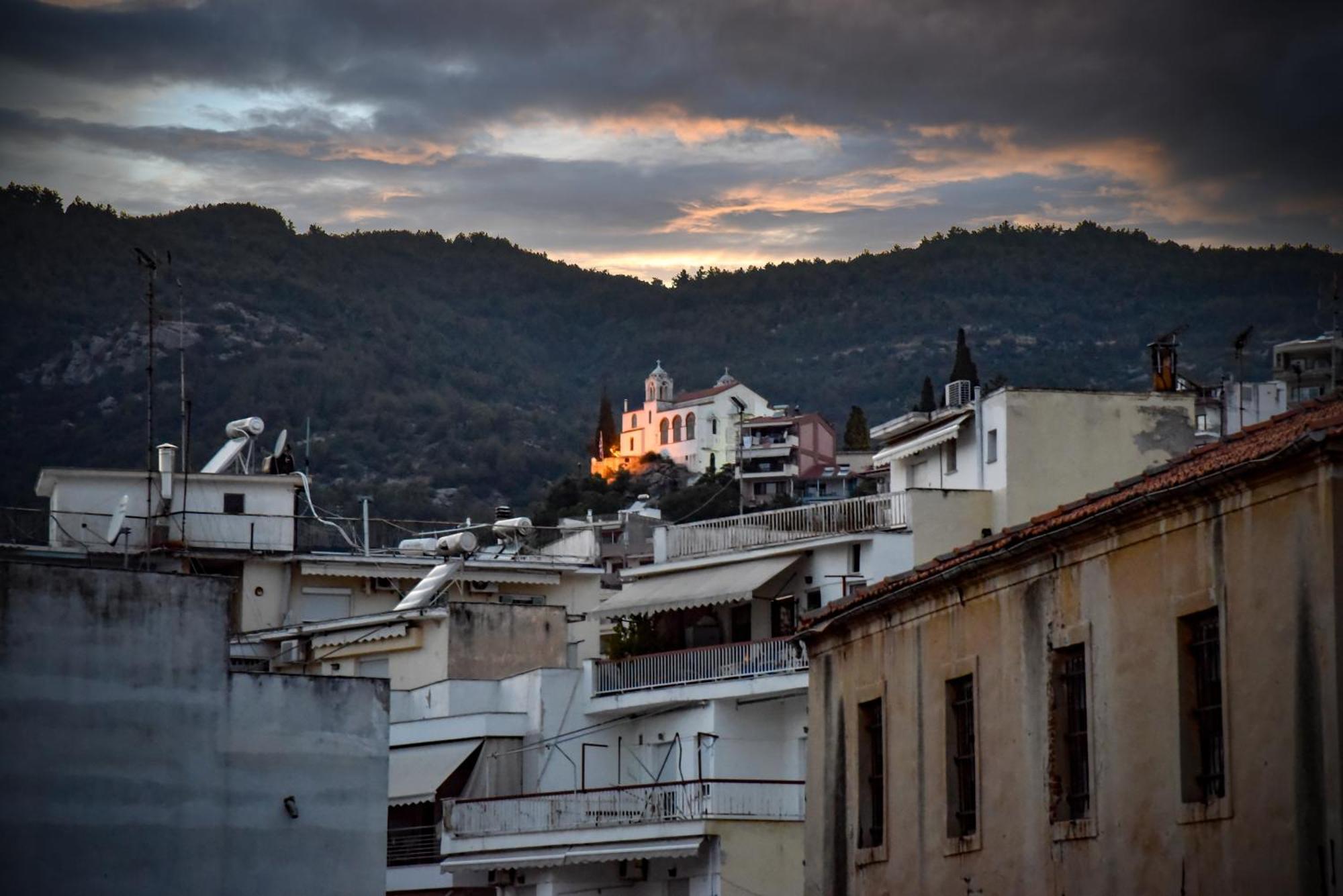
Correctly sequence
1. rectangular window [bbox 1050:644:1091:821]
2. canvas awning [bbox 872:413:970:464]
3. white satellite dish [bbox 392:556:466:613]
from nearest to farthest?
rectangular window [bbox 1050:644:1091:821]
canvas awning [bbox 872:413:970:464]
white satellite dish [bbox 392:556:466:613]

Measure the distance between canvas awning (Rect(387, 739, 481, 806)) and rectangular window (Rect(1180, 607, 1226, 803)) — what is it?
31.2m

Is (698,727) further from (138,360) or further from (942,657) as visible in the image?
(138,360)

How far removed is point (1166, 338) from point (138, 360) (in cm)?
15297

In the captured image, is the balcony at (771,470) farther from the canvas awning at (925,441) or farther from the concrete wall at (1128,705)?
the concrete wall at (1128,705)

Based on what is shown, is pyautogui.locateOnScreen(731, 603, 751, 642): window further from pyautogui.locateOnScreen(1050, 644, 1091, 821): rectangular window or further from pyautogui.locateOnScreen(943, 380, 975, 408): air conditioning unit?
pyautogui.locateOnScreen(1050, 644, 1091, 821): rectangular window

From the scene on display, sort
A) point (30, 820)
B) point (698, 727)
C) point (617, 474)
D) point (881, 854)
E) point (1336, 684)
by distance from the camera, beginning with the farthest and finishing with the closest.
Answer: point (617, 474) < point (698, 727) < point (881, 854) < point (30, 820) < point (1336, 684)

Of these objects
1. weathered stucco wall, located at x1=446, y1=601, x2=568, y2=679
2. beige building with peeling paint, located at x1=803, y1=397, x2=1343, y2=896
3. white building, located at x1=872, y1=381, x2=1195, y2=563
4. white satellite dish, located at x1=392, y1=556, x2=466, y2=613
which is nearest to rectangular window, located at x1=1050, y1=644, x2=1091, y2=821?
beige building with peeling paint, located at x1=803, y1=397, x2=1343, y2=896

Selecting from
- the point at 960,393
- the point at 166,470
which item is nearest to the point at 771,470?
the point at 960,393

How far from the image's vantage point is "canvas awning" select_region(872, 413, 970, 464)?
5534cm

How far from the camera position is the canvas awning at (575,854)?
44750 millimetres

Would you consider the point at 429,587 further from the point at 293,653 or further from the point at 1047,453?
the point at 1047,453

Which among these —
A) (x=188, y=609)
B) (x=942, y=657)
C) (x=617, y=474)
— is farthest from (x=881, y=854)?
(x=617, y=474)

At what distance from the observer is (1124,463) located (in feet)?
170

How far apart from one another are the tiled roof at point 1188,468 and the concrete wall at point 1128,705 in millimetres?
237
